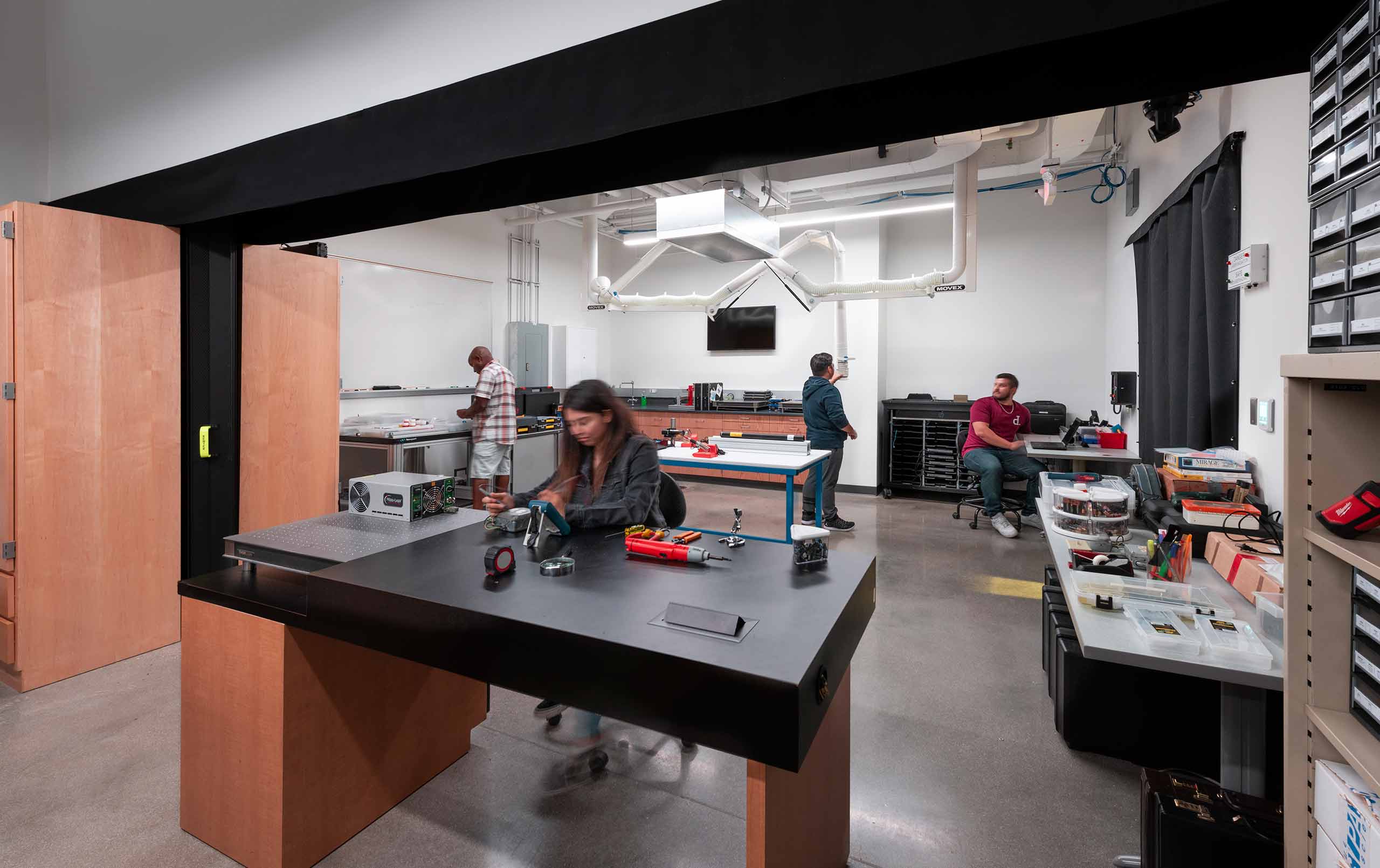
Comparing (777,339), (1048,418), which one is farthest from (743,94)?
(777,339)

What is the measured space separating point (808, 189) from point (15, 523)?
6.43 metres

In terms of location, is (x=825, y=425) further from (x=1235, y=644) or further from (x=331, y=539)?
(x=331, y=539)

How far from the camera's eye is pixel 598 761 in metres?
2.12

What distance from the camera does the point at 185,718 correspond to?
175 cm

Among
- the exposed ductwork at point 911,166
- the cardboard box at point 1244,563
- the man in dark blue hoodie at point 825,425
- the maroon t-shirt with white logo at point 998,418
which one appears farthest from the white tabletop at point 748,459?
the cardboard box at point 1244,563

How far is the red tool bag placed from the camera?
95 cm

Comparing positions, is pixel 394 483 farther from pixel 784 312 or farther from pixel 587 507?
pixel 784 312

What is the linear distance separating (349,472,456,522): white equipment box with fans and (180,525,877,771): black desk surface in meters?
0.28

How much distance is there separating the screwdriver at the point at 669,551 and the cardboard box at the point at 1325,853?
1202 mm

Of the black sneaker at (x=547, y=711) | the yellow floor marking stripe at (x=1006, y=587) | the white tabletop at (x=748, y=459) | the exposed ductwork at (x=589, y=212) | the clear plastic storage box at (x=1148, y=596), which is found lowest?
the black sneaker at (x=547, y=711)

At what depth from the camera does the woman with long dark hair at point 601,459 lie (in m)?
2.32

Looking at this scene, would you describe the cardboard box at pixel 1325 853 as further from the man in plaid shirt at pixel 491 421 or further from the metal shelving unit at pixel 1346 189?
the man in plaid shirt at pixel 491 421

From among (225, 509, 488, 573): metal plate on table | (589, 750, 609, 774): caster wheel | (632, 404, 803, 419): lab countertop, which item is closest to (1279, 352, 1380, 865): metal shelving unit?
(589, 750, 609, 774): caster wheel

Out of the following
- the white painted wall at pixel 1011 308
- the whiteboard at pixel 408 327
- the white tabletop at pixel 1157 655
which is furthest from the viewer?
the white painted wall at pixel 1011 308
